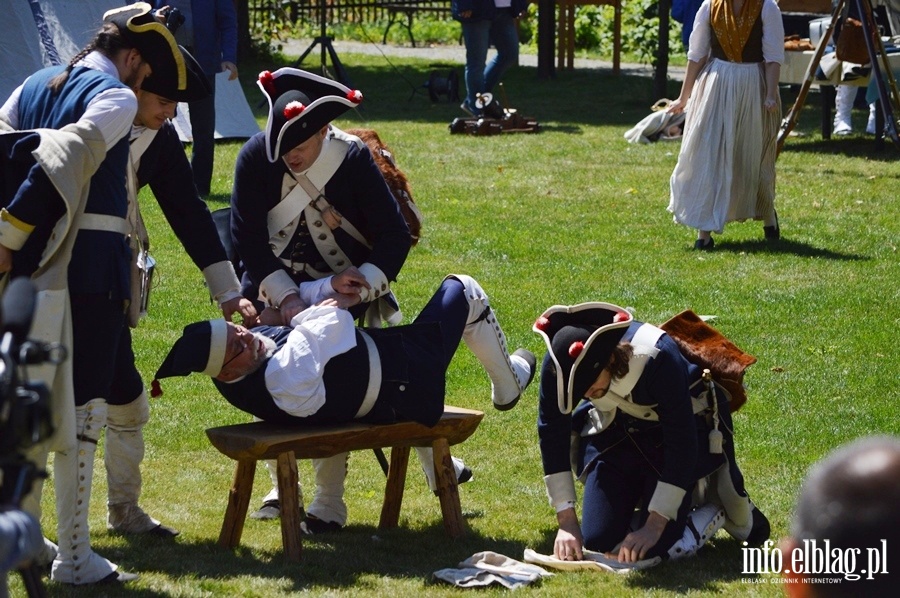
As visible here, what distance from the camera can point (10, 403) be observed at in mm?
2223

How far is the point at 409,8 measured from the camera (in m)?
25.7

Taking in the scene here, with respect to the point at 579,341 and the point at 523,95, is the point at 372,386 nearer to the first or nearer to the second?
the point at 579,341

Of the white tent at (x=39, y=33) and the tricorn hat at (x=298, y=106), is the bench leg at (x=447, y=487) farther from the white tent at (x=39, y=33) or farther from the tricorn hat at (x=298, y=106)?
the white tent at (x=39, y=33)

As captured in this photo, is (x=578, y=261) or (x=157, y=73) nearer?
(x=157, y=73)

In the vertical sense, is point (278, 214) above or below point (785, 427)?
above

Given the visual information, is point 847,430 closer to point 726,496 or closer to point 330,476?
point 726,496

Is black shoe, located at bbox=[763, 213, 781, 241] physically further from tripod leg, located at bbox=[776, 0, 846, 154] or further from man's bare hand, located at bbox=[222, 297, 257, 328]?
man's bare hand, located at bbox=[222, 297, 257, 328]

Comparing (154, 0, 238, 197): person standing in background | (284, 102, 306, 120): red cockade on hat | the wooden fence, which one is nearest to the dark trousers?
(154, 0, 238, 197): person standing in background

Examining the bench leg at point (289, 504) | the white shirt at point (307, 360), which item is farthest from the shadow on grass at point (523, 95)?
the bench leg at point (289, 504)

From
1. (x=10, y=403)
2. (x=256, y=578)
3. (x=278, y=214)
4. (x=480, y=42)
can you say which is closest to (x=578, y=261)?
(x=278, y=214)

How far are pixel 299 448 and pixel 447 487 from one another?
2.12ft

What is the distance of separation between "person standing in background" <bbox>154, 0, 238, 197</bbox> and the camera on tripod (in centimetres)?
920

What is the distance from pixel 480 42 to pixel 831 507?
A: 565 inches

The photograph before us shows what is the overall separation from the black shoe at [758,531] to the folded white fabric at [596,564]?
45 centimetres
